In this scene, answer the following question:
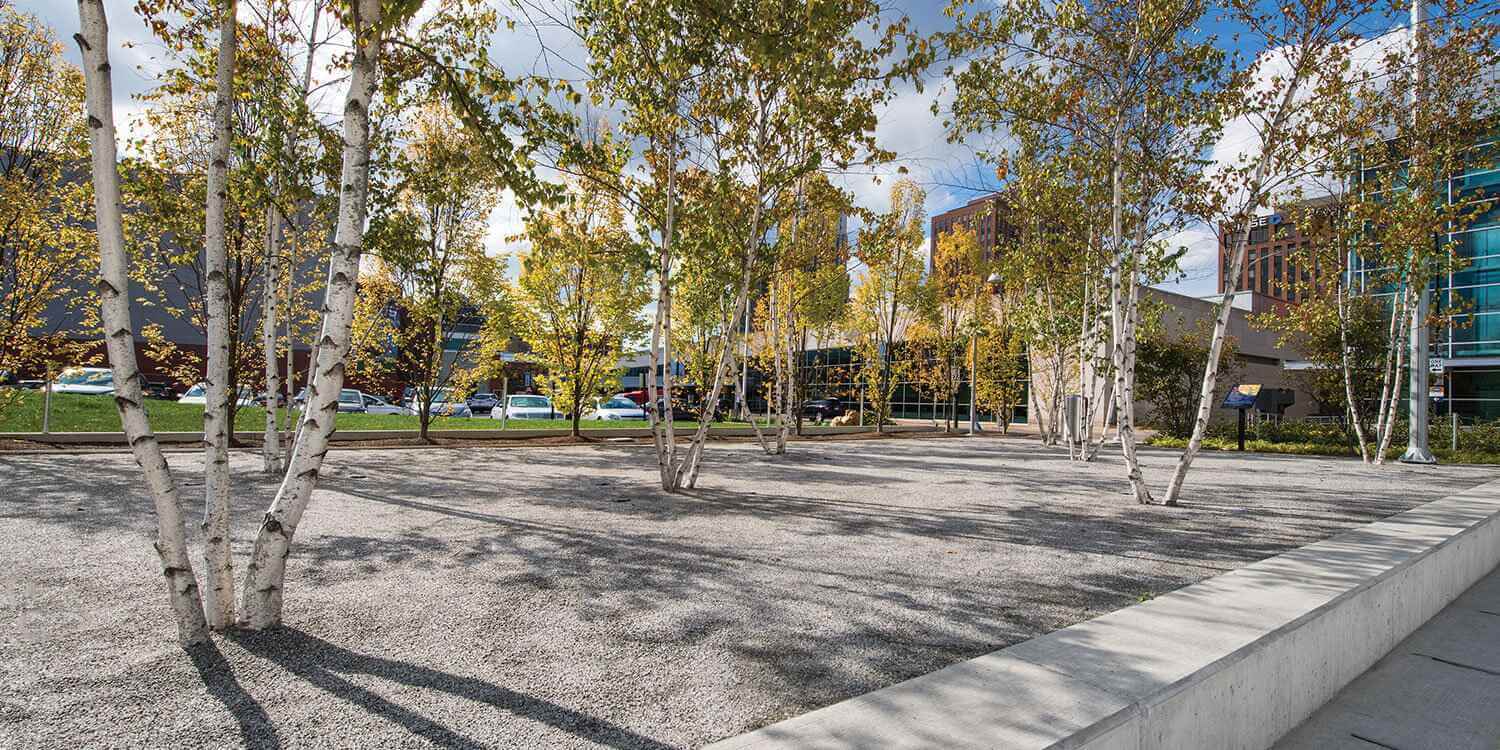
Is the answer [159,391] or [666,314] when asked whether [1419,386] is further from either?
[159,391]

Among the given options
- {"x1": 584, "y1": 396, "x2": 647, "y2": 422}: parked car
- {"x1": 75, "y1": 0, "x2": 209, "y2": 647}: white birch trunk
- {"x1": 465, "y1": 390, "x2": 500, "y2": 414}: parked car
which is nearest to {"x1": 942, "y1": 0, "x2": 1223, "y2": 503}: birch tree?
{"x1": 75, "y1": 0, "x2": 209, "y2": 647}: white birch trunk

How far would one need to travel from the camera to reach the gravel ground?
2.74 meters

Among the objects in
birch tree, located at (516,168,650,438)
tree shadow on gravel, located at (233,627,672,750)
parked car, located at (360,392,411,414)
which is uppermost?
birch tree, located at (516,168,650,438)

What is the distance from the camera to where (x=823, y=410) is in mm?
36938

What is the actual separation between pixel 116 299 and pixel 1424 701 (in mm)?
7042

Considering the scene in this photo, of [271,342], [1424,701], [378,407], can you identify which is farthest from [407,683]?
[378,407]

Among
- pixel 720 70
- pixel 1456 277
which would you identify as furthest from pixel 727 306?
pixel 1456 277

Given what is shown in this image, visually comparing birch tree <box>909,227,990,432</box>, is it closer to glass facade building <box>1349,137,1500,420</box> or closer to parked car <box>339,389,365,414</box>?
glass facade building <box>1349,137,1500,420</box>

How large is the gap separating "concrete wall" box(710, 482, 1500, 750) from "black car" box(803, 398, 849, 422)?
31.9m

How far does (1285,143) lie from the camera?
8.06 m

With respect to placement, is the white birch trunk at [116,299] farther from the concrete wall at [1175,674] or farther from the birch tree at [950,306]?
the birch tree at [950,306]

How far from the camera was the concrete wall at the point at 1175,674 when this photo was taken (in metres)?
2.33

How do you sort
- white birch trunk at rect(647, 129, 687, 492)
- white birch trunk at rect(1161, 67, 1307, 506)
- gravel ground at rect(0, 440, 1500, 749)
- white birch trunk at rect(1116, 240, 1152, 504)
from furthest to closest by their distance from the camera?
1. white birch trunk at rect(1116, 240, 1152, 504)
2. white birch trunk at rect(647, 129, 687, 492)
3. white birch trunk at rect(1161, 67, 1307, 506)
4. gravel ground at rect(0, 440, 1500, 749)

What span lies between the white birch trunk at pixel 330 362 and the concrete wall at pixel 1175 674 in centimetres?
267
